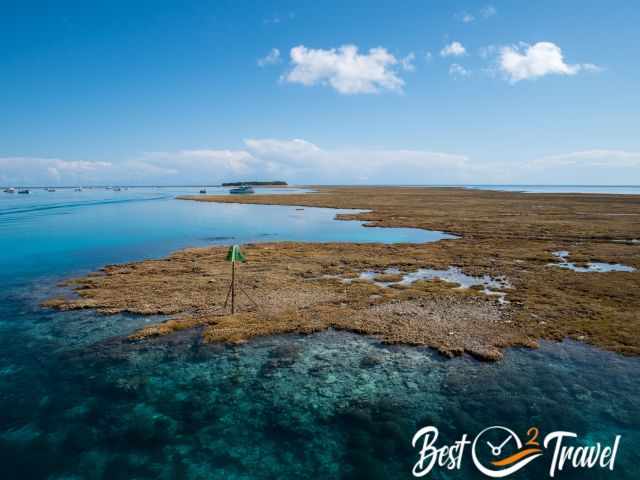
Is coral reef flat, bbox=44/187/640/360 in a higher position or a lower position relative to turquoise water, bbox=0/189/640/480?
higher

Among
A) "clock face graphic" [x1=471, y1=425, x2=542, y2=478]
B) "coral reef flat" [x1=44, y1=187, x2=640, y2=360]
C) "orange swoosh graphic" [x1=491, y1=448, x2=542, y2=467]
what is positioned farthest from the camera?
"coral reef flat" [x1=44, y1=187, x2=640, y2=360]

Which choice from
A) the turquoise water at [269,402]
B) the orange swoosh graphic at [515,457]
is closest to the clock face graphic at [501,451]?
the orange swoosh graphic at [515,457]

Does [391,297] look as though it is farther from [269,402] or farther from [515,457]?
[515,457]

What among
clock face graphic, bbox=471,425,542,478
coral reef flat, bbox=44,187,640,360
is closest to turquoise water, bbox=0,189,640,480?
clock face graphic, bbox=471,425,542,478

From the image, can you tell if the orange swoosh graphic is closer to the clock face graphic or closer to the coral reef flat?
the clock face graphic

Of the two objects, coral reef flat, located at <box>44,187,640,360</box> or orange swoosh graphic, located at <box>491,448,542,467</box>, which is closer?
orange swoosh graphic, located at <box>491,448,542,467</box>

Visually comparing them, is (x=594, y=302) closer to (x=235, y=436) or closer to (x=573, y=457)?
(x=573, y=457)

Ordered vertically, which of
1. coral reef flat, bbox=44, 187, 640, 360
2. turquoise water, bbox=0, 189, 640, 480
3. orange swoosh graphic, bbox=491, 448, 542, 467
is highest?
coral reef flat, bbox=44, 187, 640, 360

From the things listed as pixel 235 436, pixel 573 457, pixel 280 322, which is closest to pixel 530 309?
pixel 573 457

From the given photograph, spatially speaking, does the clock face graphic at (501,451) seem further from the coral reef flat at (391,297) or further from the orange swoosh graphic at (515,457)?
the coral reef flat at (391,297)

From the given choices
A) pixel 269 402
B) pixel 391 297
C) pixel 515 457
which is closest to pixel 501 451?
pixel 515 457
